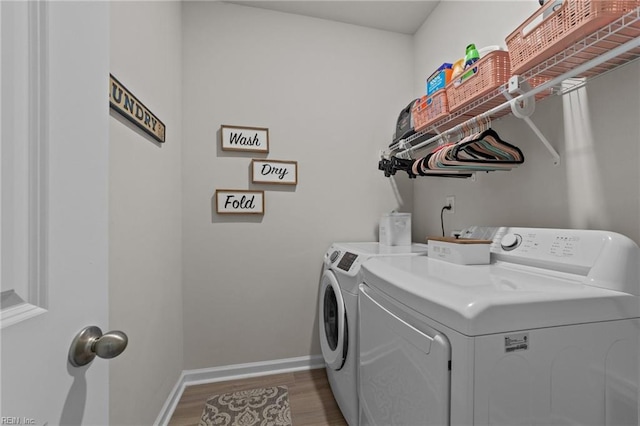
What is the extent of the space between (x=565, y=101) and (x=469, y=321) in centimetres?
113

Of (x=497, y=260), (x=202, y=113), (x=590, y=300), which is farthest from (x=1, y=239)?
(x=202, y=113)

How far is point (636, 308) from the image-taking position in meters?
0.74

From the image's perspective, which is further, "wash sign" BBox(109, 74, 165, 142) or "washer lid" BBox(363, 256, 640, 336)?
"wash sign" BBox(109, 74, 165, 142)

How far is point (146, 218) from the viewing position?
1330 millimetres

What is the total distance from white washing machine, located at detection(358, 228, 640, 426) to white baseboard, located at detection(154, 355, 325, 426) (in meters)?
1.29

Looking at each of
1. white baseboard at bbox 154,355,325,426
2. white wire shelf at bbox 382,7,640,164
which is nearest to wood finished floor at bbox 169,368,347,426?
white baseboard at bbox 154,355,325,426

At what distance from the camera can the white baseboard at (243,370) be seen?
6.25 feet

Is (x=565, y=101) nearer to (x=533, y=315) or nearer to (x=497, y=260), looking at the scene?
(x=497, y=260)

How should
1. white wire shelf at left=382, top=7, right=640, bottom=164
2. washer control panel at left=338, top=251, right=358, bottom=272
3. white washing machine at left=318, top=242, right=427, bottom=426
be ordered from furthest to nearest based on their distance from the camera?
washer control panel at left=338, top=251, right=358, bottom=272, white washing machine at left=318, top=242, right=427, bottom=426, white wire shelf at left=382, top=7, right=640, bottom=164

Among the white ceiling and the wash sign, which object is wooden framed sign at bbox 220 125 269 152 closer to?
the wash sign

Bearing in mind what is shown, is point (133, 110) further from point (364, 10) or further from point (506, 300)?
point (364, 10)

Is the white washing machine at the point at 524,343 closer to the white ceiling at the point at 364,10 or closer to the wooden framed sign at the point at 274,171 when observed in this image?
the wooden framed sign at the point at 274,171

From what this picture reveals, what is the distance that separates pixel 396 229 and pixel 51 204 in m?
1.76

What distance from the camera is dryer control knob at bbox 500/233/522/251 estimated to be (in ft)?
3.70
